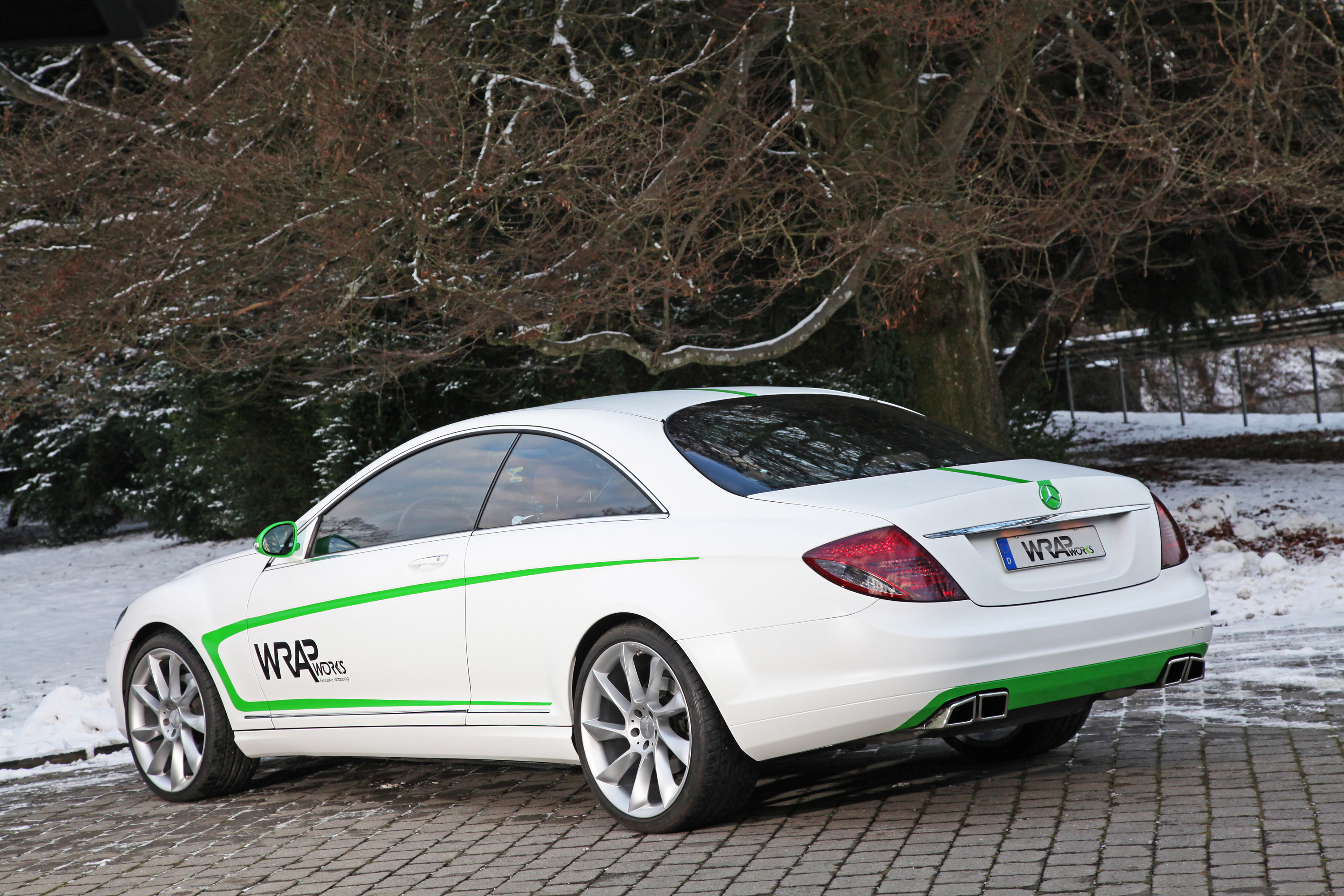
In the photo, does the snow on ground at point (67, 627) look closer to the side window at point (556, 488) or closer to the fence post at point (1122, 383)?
the side window at point (556, 488)

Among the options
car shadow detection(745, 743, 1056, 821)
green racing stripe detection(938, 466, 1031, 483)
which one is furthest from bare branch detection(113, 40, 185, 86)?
green racing stripe detection(938, 466, 1031, 483)

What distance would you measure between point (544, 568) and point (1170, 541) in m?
2.30

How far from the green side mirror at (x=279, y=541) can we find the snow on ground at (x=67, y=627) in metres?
2.35

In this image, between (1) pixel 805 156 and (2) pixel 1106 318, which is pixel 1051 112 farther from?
(2) pixel 1106 318

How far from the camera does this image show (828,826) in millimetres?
5121

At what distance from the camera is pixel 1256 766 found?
5422 millimetres

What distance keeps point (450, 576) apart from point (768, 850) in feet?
5.50

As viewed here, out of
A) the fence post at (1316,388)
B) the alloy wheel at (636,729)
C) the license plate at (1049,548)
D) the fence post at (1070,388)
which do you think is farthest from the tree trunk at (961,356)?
the fence post at (1316,388)

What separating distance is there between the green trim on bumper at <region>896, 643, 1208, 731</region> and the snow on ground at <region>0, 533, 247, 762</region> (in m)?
5.22

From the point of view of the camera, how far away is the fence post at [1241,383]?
31.0 metres

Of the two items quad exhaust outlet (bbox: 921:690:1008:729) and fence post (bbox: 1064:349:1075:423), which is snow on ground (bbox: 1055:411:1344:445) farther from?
quad exhaust outlet (bbox: 921:690:1008:729)

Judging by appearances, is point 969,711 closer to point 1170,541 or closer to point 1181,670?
point 1181,670

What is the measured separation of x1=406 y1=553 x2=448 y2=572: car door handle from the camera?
5730mm

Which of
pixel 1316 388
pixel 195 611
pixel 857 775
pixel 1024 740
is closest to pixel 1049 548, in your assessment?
pixel 1024 740
